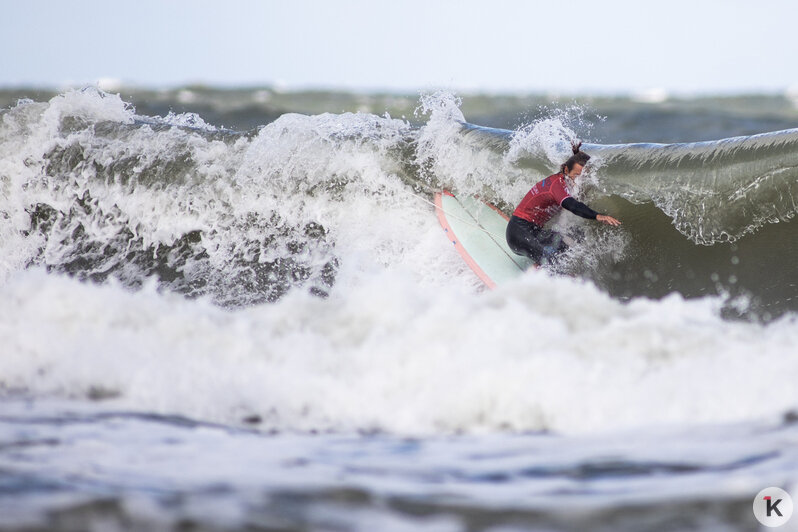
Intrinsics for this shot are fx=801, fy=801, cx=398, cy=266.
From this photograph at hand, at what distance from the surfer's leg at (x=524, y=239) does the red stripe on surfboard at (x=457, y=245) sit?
1.10ft

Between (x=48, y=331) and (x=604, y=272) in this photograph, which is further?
(x=604, y=272)

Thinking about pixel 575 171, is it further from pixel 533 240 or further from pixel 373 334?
pixel 373 334

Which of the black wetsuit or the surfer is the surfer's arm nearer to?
the surfer

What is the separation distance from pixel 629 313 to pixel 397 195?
10.5 ft

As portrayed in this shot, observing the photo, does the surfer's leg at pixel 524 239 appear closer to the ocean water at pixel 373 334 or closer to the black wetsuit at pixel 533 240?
the black wetsuit at pixel 533 240

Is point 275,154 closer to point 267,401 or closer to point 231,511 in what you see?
point 267,401

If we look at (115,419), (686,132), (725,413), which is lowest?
(115,419)

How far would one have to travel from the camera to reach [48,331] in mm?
4324

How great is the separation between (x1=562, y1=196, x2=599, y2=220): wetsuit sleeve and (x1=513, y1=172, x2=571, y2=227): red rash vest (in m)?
0.06

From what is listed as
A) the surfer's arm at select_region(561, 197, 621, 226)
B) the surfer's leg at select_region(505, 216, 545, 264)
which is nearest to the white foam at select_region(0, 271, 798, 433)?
the surfer's arm at select_region(561, 197, 621, 226)

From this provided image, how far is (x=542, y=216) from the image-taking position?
6371 millimetres

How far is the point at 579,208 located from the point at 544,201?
1.16 ft

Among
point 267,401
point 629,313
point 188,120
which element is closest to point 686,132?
point 188,120

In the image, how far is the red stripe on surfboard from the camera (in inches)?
256
